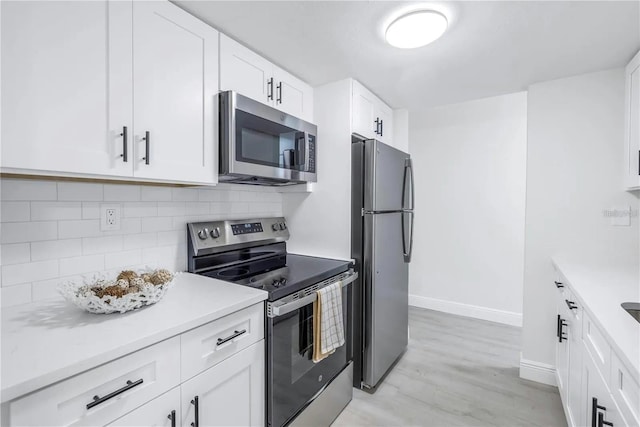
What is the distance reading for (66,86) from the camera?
108 centimetres

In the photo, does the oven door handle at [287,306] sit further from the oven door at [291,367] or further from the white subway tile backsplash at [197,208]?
the white subway tile backsplash at [197,208]

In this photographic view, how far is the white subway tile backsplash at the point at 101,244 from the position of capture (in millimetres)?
1421

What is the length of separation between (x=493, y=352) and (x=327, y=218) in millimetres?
1980

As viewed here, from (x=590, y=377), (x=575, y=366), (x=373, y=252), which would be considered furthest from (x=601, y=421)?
(x=373, y=252)

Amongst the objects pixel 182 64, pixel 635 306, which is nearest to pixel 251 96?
pixel 182 64

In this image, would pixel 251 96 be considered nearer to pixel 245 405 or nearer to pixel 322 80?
pixel 322 80

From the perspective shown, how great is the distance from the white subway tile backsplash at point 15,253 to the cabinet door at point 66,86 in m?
0.44

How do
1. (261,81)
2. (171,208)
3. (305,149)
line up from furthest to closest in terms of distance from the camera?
(305,149) < (261,81) < (171,208)

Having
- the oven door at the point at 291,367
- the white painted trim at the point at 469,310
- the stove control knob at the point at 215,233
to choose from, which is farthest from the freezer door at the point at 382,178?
the white painted trim at the point at 469,310

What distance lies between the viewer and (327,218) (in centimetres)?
229

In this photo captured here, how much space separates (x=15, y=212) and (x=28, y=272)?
0.80 feet

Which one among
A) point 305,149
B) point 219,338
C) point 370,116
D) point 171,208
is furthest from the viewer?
point 370,116

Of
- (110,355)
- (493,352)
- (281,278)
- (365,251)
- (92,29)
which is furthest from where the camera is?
(493,352)

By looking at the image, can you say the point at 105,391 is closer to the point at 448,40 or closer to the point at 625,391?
the point at 625,391
